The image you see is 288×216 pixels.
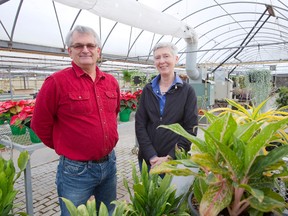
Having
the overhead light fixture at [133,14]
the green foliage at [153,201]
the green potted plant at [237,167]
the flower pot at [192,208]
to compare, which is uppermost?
the overhead light fixture at [133,14]

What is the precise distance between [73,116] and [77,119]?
0.03 m

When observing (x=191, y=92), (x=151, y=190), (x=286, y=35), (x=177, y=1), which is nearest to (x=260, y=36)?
(x=286, y=35)

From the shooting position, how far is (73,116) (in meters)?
1.32

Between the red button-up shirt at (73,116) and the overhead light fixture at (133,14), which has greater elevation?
the overhead light fixture at (133,14)

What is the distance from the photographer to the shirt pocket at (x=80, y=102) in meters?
1.30

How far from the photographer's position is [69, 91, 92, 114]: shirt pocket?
130cm

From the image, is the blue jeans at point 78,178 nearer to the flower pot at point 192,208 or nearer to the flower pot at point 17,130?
the flower pot at point 192,208

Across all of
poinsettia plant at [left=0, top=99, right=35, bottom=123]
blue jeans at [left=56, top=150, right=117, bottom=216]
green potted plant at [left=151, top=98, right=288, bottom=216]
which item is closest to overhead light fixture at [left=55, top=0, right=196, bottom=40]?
poinsettia plant at [left=0, top=99, right=35, bottom=123]

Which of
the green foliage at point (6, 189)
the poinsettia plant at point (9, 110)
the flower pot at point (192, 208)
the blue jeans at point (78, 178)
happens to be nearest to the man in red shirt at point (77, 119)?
the blue jeans at point (78, 178)

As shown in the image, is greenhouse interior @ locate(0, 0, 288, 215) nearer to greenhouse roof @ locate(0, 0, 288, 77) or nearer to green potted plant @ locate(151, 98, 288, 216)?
greenhouse roof @ locate(0, 0, 288, 77)

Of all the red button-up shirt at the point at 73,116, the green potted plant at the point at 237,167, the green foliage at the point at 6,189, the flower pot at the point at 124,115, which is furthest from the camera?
the flower pot at the point at 124,115

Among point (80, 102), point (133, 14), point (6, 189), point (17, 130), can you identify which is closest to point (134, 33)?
point (133, 14)

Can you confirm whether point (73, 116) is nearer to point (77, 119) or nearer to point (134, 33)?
point (77, 119)

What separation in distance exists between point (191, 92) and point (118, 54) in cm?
718
